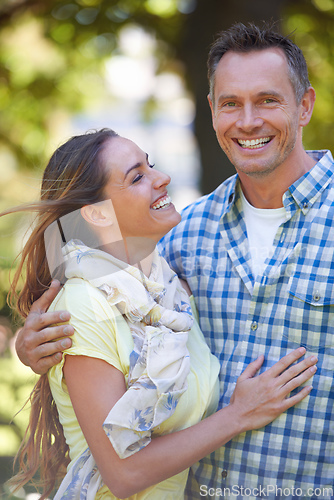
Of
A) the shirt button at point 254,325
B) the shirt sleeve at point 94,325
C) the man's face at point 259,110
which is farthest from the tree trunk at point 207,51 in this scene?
the shirt sleeve at point 94,325

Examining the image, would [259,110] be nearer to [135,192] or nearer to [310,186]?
[310,186]

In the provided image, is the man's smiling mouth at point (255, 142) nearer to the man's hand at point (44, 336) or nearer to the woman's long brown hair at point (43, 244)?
the woman's long brown hair at point (43, 244)

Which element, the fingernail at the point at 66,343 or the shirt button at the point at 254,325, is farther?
the shirt button at the point at 254,325

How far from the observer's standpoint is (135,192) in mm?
1340

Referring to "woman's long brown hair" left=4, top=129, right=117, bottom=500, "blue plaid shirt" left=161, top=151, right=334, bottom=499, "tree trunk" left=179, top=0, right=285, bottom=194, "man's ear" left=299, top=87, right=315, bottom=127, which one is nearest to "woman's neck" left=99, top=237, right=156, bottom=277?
"woman's long brown hair" left=4, top=129, right=117, bottom=500

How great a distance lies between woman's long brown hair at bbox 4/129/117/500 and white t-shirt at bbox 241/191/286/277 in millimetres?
464

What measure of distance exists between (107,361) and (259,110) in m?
0.80

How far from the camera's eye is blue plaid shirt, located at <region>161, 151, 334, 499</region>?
137 cm

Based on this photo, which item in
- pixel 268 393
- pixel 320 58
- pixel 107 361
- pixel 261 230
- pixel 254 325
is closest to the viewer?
pixel 107 361

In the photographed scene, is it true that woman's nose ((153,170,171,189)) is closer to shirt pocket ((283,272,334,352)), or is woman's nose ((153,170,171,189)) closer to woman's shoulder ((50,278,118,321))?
woman's shoulder ((50,278,118,321))

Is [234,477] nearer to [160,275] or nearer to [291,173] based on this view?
[160,275]

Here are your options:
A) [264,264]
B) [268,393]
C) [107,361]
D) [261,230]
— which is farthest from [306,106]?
[107,361]

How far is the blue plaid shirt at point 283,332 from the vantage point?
1372 mm

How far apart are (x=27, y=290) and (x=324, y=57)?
8.41 feet
